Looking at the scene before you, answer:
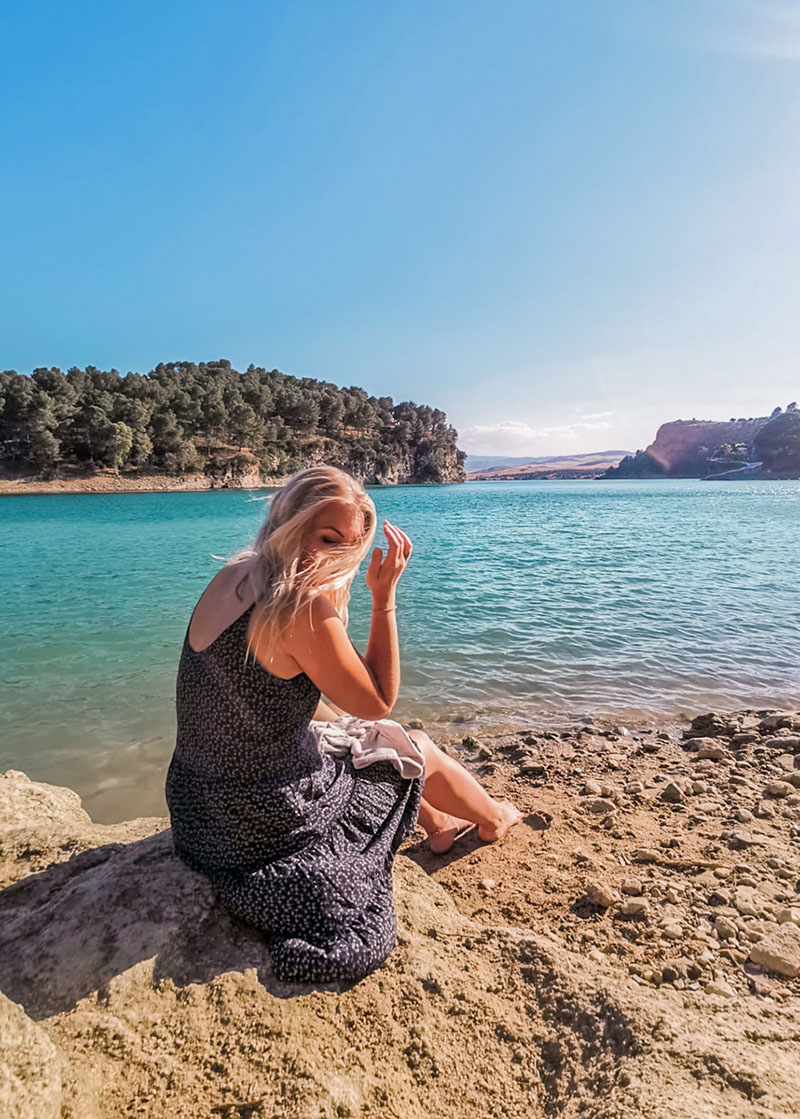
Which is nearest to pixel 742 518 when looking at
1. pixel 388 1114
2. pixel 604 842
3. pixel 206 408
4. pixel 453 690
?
pixel 453 690

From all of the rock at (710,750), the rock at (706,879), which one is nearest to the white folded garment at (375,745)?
the rock at (706,879)

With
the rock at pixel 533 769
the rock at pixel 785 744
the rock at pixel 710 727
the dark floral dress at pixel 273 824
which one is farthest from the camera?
the rock at pixel 710 727

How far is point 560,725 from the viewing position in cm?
654

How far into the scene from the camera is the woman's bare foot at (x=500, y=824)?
3.76 meters

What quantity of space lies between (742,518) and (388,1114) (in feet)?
150

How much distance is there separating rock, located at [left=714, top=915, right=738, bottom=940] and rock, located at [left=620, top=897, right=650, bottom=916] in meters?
0.32

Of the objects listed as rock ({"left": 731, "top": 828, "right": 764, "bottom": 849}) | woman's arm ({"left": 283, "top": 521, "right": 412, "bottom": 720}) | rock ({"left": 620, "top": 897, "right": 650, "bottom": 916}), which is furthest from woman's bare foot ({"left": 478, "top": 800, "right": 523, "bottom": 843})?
woman's arm ({"left": 283, "top": 521, "right": 412, "bottom": 720})

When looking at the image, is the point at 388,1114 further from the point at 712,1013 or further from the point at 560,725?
the point at 560,725

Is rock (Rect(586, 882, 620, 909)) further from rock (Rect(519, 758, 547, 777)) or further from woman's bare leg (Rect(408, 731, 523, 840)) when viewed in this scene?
rock (Rect(519, 758, 547, 777))

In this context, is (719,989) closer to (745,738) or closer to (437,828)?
(437,828)

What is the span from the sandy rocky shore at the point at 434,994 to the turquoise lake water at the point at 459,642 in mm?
2632

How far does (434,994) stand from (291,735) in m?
1.16

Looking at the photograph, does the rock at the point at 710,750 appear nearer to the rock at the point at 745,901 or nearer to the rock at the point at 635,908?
the rock at the point at 745,901

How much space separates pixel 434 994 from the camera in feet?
7.45
